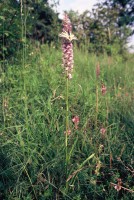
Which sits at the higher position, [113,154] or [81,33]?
[81,33]

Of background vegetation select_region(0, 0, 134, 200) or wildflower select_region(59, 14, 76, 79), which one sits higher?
wildflower select_region(59, 14, 76, 79)

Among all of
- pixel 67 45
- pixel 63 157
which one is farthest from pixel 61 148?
pixel 67 45

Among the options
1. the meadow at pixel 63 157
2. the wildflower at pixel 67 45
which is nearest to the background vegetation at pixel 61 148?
the meadow at pixel 63 157

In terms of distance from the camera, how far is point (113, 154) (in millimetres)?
2295

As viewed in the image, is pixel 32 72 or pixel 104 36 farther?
pixel 104 36

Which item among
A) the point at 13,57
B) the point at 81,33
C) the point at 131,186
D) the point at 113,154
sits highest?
the point at 81,33

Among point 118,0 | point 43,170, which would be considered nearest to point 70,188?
point 43,170

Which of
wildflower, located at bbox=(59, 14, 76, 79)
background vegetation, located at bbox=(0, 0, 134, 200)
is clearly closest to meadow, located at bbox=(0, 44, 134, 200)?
background vegetation, located at bbox=(0, 0, 134, 200)

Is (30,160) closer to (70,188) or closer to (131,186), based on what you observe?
(70,188)

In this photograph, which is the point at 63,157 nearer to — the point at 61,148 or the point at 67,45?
the point at 61,148

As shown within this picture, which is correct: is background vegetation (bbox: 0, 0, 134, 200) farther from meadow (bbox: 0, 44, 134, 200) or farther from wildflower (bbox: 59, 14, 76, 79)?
wildflower (bbox: 59, 14, 76, 79)

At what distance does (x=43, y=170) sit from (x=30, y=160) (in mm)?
142

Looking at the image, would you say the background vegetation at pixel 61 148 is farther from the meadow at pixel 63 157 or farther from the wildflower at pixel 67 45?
the wildflower at pixel 67 45

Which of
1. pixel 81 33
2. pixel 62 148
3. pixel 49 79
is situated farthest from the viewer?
pixel 81 33
